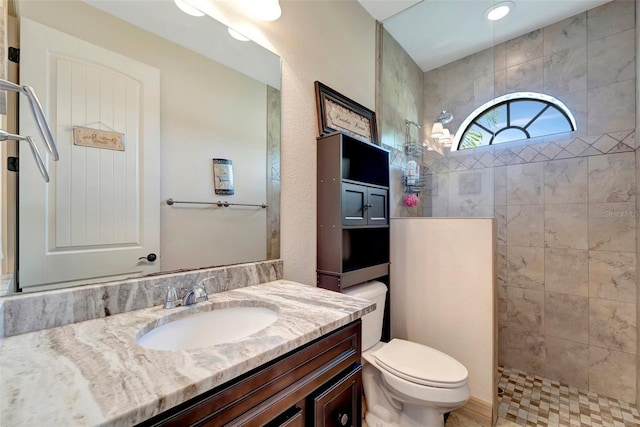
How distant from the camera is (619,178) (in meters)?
1.79

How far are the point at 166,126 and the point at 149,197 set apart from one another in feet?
0.90

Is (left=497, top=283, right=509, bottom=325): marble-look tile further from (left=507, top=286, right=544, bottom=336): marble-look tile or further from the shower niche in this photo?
the shower niche

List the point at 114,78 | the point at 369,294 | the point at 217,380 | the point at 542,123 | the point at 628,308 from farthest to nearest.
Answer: the point at 542,123
the point at 628,308
the point at 369,294
the point at 114,78
the point at 217,380

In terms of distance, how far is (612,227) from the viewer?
182 cm

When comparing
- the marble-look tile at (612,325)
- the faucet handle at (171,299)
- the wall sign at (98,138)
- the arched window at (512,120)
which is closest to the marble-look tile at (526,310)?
the marble-look tile at (612,325)

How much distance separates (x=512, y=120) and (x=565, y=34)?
25.2 inches

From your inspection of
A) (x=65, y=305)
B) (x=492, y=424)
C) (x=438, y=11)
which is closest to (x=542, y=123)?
(x=438, y=11)

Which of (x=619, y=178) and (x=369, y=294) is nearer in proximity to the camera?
(x=369, y=294)

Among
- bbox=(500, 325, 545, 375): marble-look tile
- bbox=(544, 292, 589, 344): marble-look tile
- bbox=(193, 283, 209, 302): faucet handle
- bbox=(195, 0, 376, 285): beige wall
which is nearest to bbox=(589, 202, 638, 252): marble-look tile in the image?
bbox=(544, 292, 589, 344): marble-look tile

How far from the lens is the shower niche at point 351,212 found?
1475 millimetres

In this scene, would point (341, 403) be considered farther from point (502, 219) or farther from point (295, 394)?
point (502, 219)

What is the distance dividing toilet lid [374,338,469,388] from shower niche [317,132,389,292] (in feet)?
1.35

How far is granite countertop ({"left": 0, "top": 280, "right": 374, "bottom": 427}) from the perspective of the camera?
0.43 meters

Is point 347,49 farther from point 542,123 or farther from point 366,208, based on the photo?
point 542,123
